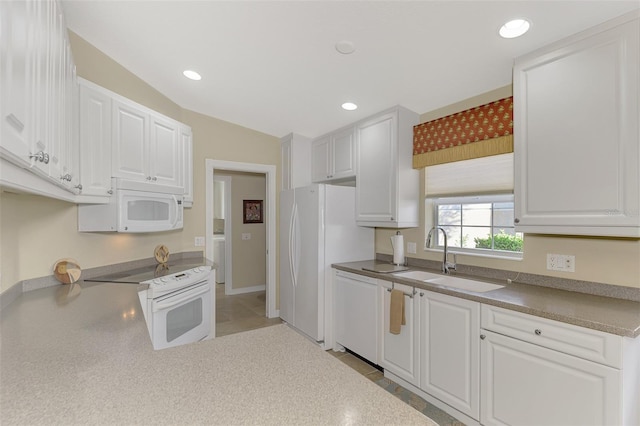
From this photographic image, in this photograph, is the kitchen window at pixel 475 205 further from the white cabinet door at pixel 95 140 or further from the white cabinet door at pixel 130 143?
the white cabinet door at pixel 95 140

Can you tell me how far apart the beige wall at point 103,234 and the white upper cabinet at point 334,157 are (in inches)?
23.5

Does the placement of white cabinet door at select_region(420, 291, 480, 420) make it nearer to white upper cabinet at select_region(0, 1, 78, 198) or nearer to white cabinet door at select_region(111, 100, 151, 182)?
white upper cabinet at select_region(0, 1, 78, 198)

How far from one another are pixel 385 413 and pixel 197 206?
3276 mm

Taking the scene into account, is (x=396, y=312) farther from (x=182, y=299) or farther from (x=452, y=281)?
(x=182, y=299)

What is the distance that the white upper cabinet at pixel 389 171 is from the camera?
2.72 m

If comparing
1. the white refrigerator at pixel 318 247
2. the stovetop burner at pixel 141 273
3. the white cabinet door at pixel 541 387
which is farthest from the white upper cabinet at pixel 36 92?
the white cabinet door at pixel 541 387

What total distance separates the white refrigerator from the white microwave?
52.1 inches

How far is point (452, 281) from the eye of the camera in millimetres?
2502

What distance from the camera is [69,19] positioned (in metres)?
2.03

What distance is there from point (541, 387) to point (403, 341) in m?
0.94

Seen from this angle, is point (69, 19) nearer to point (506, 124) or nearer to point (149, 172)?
point (149, 172)

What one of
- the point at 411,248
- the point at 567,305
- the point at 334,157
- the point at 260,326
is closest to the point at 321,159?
the point at 334,157

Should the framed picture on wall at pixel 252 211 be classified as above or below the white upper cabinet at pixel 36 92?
below

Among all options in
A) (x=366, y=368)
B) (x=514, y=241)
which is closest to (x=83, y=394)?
(x=366, y=368)
